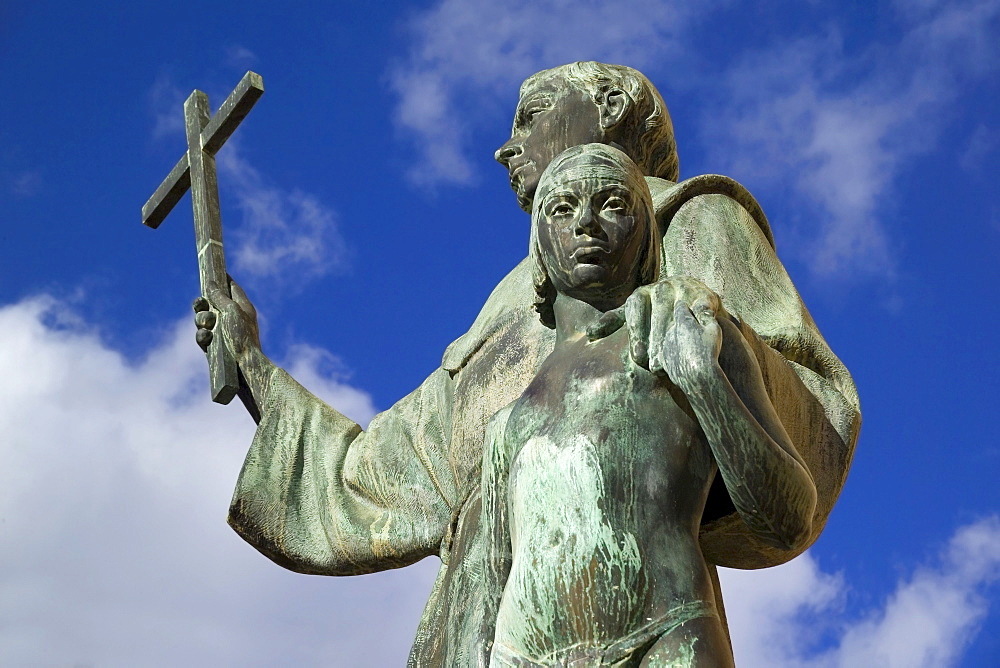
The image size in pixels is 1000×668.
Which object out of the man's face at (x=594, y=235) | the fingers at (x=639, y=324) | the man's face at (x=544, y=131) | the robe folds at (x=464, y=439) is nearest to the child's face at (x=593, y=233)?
the man's face at (x=594, y=235)

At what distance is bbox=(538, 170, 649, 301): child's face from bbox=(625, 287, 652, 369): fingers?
0.92 feet

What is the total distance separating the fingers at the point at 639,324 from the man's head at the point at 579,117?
2.23 meters

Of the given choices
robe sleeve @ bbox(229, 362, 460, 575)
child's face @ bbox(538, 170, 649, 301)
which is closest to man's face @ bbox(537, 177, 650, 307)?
child's face @ bbox(538, 170, 649, 301)

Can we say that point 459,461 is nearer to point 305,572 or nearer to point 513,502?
point 305,572

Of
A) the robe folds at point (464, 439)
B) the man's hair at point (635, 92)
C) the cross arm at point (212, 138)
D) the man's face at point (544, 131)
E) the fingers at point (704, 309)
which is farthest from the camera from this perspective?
the cross arm at point (212, 138)

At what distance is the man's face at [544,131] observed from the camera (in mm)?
9141

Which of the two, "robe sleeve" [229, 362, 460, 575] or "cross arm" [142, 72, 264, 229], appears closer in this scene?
"robe sleeve" [229, 362, 460, 575]

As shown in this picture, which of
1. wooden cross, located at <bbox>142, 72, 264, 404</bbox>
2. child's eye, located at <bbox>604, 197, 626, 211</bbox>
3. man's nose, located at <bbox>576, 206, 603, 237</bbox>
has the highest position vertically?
wooden cross, located at <bbox>142, 72, 264, 404</bbox>

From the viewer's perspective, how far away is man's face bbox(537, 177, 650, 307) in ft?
23.5

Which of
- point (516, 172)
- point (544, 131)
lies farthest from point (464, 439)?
point (544, 131)

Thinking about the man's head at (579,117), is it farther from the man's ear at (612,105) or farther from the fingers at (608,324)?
the fingers at (608,324)

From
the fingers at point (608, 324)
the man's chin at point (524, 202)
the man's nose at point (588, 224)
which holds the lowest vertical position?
the fingers at point (608, 324)

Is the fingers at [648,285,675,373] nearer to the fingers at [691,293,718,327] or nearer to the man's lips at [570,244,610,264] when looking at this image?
the fingers at [691,293,718,327]

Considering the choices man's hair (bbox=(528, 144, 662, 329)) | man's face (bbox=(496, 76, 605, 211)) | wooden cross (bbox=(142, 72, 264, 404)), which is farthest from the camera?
wooden cross (bbox=(142, 72, 264, 404))
